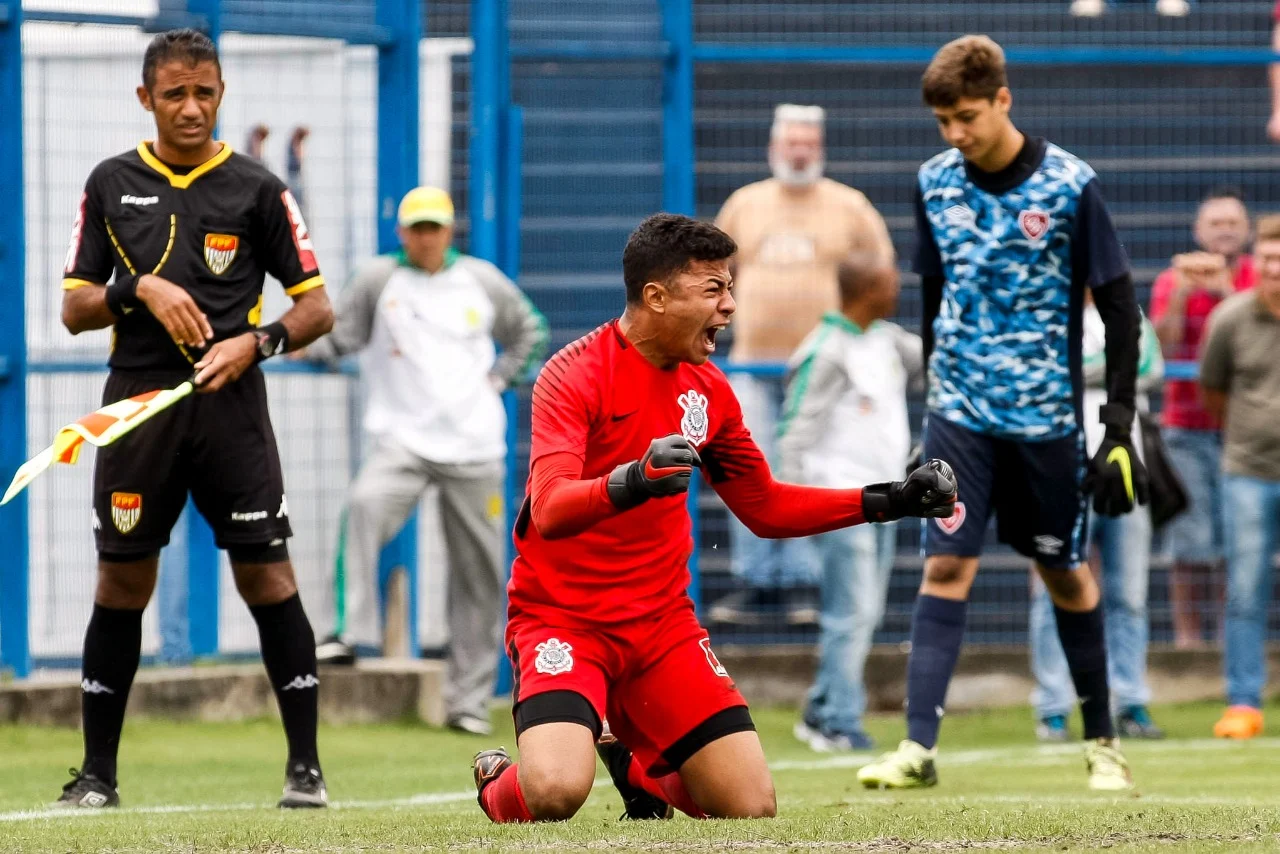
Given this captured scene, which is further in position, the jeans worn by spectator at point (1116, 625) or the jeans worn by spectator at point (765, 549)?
the jeans worn by spectator at point (765, 549)

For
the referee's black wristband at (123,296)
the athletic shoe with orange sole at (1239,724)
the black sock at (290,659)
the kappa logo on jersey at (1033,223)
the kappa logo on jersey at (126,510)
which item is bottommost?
the athletic shoe with orange sole at (1239,724)

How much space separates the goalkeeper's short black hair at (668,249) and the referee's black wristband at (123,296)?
1.59 metres

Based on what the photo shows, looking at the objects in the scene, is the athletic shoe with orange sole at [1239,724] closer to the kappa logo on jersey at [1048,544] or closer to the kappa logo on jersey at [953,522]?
the kappa logo on jersey at [1048,544]

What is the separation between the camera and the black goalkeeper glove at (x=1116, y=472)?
697cm

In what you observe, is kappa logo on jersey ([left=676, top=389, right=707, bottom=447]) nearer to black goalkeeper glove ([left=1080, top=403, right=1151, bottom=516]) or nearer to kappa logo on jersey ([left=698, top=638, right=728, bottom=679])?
kappa logo on jersey ([left=698, top=638, right=728, bottom=679])

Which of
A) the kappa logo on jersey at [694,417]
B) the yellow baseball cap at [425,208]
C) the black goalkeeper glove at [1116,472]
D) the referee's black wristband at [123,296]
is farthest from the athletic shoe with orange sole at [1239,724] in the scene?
the referee's black wristband at [123,296]

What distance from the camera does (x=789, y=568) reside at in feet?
36.8

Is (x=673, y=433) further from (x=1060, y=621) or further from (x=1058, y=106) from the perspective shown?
(x=1058, y=106)

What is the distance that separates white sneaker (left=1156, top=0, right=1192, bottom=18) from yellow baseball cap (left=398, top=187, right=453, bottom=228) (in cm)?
408

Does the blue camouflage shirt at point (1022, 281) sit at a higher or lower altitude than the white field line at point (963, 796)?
higher

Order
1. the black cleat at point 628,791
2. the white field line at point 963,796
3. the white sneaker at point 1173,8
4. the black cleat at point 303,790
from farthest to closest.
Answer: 1. the white sneaker at point 1173,8
2. the black cleat at point 303,790
3. the white field line at point 963,796
4. the black cleat at point 628,791

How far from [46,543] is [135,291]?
3563 mm

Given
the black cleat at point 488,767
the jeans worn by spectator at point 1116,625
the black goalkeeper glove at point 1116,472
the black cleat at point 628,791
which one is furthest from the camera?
the jeans worn by spectator at point 1116,625

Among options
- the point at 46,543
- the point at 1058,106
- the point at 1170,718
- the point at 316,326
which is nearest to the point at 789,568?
the point at 1170,718
